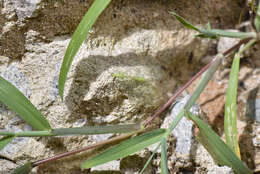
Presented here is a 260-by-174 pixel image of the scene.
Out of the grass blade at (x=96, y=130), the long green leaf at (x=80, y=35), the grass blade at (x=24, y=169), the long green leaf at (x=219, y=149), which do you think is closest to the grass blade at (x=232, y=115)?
the long green leaf at (x=219, y=149)

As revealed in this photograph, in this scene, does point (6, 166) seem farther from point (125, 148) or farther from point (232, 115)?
point (232, 115)

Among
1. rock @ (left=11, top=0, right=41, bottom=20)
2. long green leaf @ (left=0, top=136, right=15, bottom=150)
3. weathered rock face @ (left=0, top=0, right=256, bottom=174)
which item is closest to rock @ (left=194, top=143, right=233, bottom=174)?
weathered rock face @ (left=0, top=0, right=256, bottom=174)

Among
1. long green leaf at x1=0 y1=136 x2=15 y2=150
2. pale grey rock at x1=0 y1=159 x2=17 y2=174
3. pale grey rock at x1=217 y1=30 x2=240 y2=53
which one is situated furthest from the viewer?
pale grey rock at x1=217 y1=30 x2=240 y2=53

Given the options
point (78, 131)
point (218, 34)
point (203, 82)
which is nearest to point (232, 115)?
point (203, 82)

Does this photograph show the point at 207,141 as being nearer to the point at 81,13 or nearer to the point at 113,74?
the point at 113,74

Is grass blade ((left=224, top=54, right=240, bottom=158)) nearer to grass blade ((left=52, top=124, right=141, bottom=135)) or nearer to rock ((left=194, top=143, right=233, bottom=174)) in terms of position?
rock ((left=194, top=143, right=233, bottom=174))
